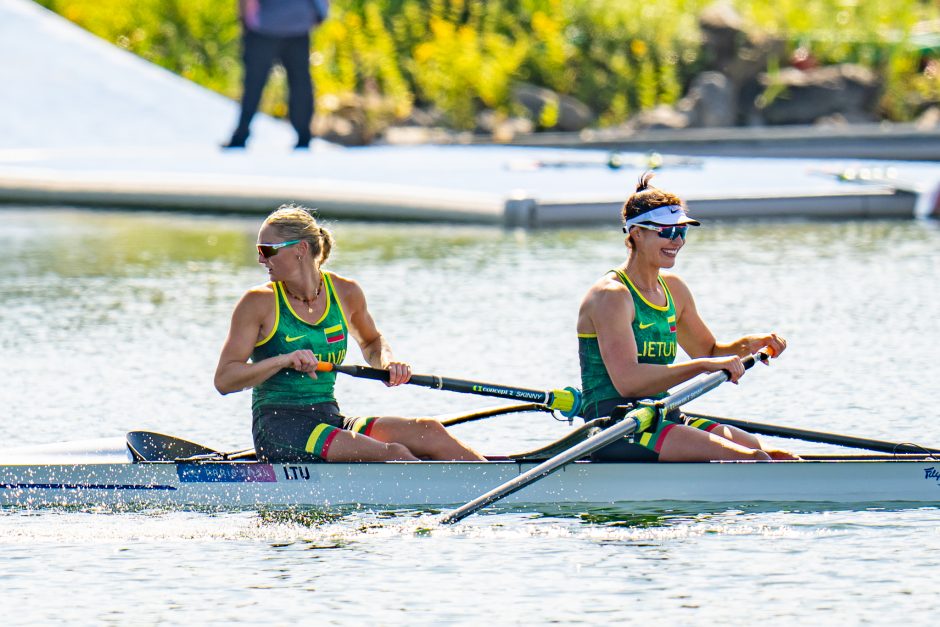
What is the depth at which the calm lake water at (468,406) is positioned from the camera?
6219mm

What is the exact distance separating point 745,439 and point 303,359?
1750 mm

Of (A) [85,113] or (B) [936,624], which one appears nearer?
(B) [936,624]

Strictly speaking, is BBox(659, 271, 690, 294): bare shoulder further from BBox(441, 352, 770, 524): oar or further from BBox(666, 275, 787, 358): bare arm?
BBox(441, 352, 770, 524): oar

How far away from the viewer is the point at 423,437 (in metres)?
7.30

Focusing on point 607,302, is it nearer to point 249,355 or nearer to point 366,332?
point 366,332

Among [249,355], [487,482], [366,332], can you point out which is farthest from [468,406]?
[249,355]

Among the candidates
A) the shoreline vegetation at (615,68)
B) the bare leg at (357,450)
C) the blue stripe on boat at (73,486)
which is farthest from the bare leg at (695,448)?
the shoreline vegetation at (615,68)

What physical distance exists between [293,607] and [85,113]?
62.8 ft

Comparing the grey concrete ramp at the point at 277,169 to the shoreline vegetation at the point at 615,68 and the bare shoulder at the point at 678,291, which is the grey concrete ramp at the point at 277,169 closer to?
the shoreline vegetation at the point at 615,68

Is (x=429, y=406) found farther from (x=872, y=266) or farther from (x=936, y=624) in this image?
(x=872, y=266)

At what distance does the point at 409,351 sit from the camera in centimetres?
1110

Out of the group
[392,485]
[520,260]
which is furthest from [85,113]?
[392,485]

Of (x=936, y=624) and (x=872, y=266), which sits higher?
(x=872, y=266)

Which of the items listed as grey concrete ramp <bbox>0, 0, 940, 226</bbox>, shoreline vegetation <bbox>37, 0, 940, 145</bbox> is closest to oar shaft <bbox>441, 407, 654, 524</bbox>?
grey concrete ramp <bbox>0, 0, 940, 226</bbox>
